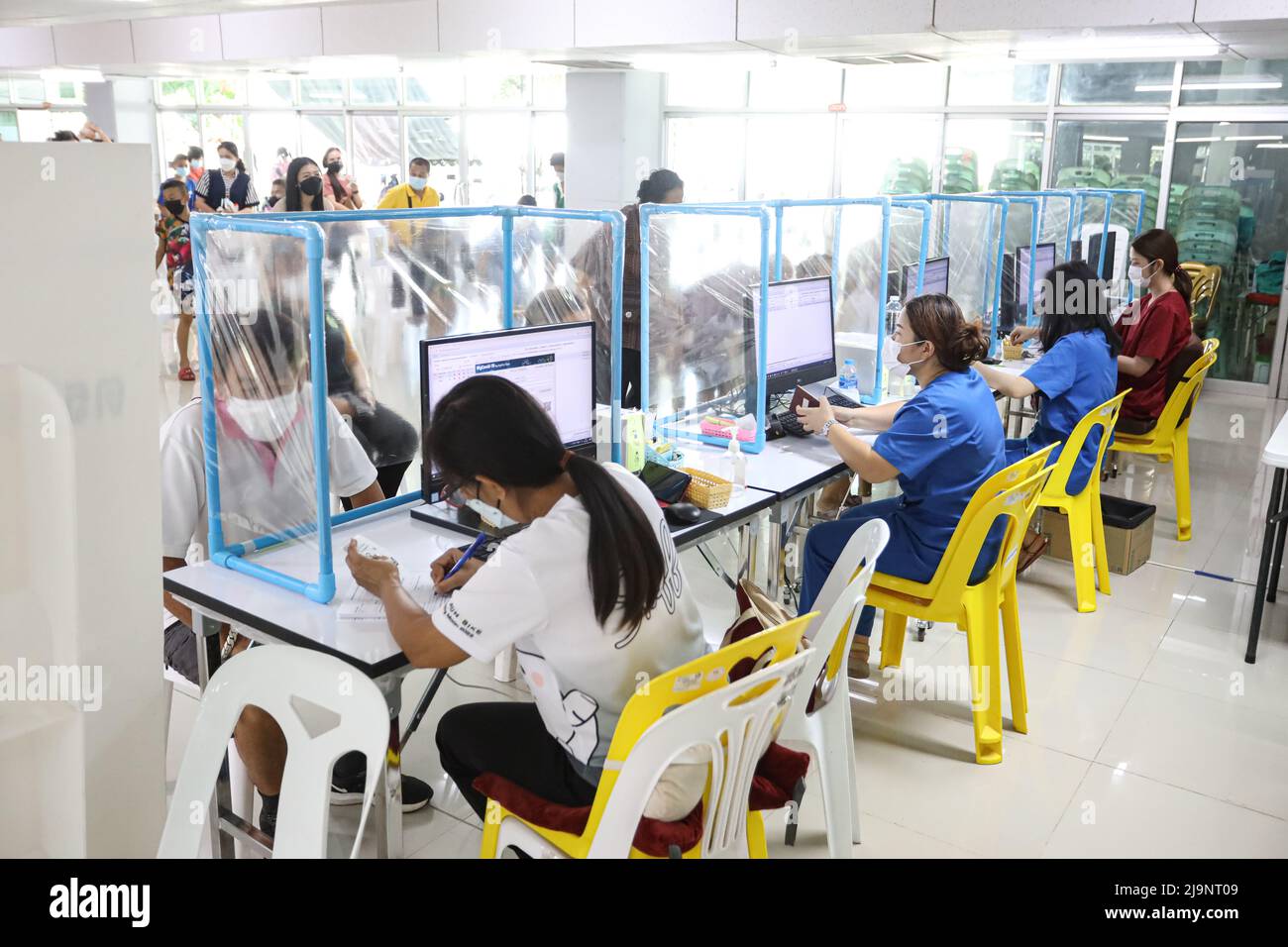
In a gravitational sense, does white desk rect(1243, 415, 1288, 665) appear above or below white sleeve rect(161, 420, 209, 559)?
below

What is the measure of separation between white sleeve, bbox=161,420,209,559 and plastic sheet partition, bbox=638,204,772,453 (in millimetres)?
1353

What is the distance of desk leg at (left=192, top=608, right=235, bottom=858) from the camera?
206cm

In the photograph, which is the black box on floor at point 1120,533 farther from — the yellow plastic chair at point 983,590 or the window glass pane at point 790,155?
the window glass pane at point 790,155

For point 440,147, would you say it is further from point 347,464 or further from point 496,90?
point 347,464

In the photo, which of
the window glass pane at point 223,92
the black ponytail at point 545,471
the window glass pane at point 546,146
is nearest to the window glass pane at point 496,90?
the window glass pane at point 546,146

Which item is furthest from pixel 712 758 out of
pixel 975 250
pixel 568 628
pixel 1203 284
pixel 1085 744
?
pixel 1203 284

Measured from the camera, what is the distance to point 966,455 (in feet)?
9.36

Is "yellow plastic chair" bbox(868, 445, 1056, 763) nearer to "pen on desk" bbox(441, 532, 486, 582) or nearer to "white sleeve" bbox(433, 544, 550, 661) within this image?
"pen on desk" bbox(441, 532, 486, 582)

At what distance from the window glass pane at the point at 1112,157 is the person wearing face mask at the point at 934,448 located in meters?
5.78

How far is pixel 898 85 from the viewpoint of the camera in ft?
29.9

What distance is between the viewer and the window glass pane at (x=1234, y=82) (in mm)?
7297

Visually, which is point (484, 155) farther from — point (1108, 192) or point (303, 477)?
point (303, 477)

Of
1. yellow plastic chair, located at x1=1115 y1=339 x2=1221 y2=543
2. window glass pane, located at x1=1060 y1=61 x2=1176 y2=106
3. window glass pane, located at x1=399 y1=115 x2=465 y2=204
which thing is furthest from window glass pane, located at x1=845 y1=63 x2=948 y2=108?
yellow plastic chair, located at x1=1115 y1=339 x2=1221 y2=543
